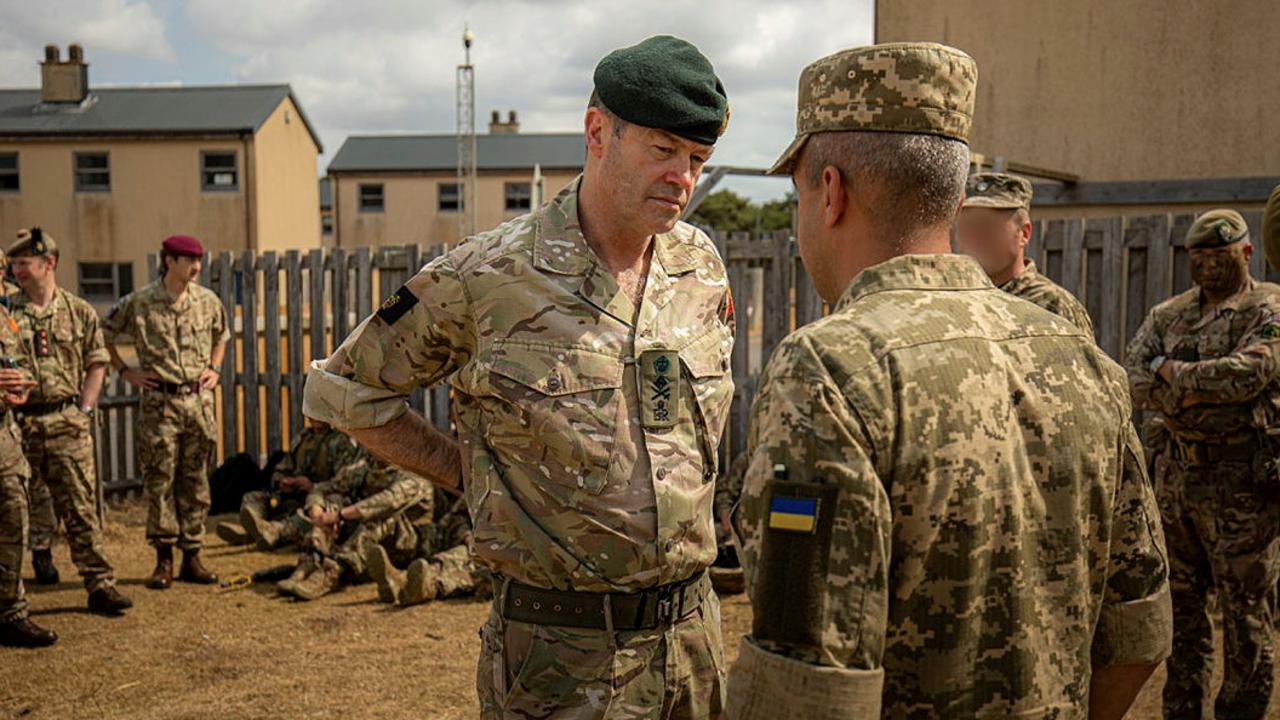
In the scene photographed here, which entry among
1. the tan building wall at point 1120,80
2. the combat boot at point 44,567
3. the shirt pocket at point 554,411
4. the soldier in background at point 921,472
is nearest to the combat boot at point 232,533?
the combat boot at point 44,567

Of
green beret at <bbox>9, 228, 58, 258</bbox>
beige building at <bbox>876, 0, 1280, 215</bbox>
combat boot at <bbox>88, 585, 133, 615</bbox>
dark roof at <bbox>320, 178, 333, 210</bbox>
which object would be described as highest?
dark roof at <bbox>320, 178, 333, 210</bbox>

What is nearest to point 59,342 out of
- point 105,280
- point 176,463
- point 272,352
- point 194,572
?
point 176,463

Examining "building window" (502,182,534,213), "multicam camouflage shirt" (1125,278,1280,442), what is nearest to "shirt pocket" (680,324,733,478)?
"multicam camouflage shirt" (1125,278,1280,442)

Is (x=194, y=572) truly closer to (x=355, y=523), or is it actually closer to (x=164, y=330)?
(x=355, y=523)

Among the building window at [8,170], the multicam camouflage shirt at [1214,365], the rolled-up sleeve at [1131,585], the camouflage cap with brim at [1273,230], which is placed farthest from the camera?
the building window at [8,170]

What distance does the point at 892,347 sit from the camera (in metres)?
1.61

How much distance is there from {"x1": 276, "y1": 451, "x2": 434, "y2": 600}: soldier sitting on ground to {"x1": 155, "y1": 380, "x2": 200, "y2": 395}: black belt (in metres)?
1.15

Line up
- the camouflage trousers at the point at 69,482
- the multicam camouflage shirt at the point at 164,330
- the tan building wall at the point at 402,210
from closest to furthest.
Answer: the camouflage trousers at the point at 69,482
the multicam camouflage shirt at the point at 164,330
the tan building wall at the point at 402,210

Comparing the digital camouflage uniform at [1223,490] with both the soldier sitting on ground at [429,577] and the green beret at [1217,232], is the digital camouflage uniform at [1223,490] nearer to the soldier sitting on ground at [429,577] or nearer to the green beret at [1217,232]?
the green beret at [1217,232]

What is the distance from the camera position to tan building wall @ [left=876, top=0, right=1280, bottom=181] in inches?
349

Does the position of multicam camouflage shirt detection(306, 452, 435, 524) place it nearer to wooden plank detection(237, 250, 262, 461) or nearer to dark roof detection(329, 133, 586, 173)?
wooden plank detection(237, 250, 262, 461)

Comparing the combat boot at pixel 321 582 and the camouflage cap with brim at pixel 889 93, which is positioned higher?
the camouflage cap with brim at pixel 889 93

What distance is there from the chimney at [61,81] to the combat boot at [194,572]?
91.2 ft

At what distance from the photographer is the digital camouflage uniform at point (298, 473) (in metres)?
8.85
